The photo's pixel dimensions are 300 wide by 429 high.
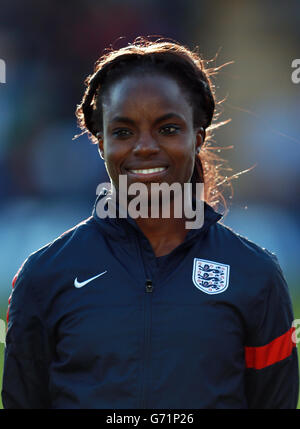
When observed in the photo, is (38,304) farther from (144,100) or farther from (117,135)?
(144,100)

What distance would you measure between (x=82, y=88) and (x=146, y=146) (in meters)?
7.83

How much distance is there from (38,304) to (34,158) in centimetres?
720

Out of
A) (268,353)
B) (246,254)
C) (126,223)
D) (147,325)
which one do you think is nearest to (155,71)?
(126,223)

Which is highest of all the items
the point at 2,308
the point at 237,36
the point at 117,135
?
the point at 237,36

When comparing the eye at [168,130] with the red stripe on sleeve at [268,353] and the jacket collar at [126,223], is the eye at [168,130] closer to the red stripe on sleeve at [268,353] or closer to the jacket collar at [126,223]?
the jacket collar at [126,223]

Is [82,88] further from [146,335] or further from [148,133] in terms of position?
[146,335]

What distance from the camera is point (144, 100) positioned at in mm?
1686

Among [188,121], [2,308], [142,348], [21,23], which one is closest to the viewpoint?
[142,348]

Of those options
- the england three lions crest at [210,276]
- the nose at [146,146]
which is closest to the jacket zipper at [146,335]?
the england three lions crest at [210,276]

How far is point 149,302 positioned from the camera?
157 centimetres

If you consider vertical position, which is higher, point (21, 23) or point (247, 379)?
point (21, 23)

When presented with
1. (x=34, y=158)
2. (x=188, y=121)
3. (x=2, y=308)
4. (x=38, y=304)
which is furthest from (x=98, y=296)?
(x=34, y=158)

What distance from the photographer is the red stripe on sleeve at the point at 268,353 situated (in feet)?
5.35

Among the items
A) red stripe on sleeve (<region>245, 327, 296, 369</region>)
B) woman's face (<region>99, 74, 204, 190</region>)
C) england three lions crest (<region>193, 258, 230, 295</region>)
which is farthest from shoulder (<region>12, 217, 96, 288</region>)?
red stripe on sleeve (<region>245, 327, 296, 369</region>)
